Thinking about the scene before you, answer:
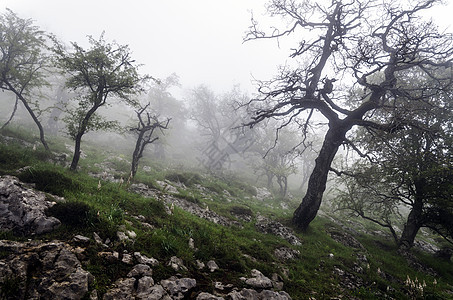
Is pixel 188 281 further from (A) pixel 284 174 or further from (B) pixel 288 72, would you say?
(A) pixel 284 174

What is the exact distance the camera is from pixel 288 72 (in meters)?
11.1

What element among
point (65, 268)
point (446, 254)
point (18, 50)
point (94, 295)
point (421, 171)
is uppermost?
point (18, 50)

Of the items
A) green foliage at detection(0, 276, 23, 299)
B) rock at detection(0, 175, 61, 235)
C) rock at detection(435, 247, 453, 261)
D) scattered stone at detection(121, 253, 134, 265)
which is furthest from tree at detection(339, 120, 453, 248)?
rock at detection(0, 175, 61, 235)

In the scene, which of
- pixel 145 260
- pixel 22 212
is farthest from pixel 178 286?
pixel 22 212

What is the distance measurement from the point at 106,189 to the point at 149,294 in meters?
6.51

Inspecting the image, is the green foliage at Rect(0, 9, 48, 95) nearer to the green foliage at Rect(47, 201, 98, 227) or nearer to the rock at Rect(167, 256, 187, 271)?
the green foliage at Rect(47, 201, 98, 227)

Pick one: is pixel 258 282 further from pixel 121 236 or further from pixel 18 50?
pixel 18 50

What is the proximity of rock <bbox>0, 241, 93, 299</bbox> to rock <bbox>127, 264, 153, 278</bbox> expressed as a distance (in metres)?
0.77

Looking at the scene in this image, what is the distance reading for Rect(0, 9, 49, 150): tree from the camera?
14164 millimetres

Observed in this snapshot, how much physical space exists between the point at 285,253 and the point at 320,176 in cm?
482

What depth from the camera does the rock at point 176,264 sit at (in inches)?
188

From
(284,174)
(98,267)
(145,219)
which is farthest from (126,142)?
(98,267)

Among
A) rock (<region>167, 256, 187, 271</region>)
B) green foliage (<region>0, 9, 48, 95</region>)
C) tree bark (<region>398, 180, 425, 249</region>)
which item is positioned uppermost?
green foliage (<region>0, 9, 48, 95</region>)

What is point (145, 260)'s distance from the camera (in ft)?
15.2
